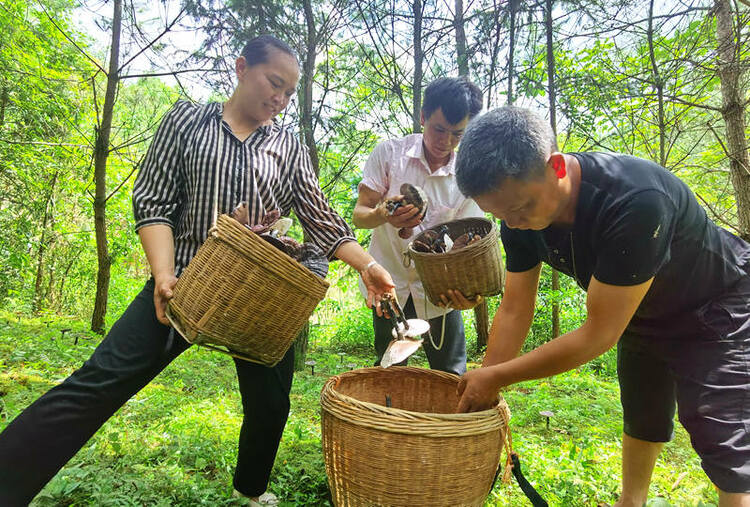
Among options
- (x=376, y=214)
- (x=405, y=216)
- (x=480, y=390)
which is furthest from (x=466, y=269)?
(x=480, y=390)

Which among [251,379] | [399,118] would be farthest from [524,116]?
[399,118]

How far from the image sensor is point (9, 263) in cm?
616

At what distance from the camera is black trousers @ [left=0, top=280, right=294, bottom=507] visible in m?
1.27

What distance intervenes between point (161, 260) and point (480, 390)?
1.08 m

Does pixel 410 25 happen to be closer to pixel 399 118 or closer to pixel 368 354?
pixel 399 118

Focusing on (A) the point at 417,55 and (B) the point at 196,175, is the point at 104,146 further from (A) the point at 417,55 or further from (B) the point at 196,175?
(B) the point at 196,175

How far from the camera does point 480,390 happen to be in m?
1.36

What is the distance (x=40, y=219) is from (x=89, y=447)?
590cm

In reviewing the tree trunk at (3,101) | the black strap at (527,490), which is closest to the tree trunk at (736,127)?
the black strap at (527,490)

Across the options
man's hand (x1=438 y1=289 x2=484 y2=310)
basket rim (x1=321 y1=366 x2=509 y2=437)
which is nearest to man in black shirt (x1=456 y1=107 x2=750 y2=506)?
basket rim (x1=321 y1=366 x2=509 y2=437)

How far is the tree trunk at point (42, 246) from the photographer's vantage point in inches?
261

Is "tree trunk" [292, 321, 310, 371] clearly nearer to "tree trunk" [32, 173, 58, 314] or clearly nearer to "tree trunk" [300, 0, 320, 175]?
"tree trunk" [300, 0, 320, 175]

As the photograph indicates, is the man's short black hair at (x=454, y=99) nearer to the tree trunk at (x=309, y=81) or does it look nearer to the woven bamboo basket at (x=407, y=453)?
the woven bamboo basket at (x=407, y=453)

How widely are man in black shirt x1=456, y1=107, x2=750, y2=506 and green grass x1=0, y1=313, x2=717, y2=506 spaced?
2.93ft
